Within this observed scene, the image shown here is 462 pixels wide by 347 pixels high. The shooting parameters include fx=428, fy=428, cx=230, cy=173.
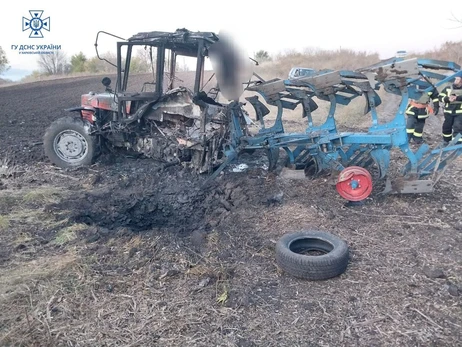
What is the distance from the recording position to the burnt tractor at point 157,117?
6.73m

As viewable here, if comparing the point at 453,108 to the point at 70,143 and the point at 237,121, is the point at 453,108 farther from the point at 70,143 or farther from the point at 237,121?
the point at 70,143

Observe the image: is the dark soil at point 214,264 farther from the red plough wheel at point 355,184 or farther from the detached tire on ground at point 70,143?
the detached tire on ground at point 70,143

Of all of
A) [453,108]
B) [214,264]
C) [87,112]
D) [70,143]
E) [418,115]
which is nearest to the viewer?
[214,264]

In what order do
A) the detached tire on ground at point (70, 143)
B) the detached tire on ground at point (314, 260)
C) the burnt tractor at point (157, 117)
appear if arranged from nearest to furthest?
the detached tire on ground at point (314, 260)
the burnt tractor at point (157, 117)
the detached tire on ground at point (70, 143)

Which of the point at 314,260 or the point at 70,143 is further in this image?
the point at 70,143

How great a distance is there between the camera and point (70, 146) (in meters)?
7.70

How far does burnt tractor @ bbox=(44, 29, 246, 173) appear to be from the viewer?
673 cm

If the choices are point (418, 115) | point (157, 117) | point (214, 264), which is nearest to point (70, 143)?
point (157, 117)

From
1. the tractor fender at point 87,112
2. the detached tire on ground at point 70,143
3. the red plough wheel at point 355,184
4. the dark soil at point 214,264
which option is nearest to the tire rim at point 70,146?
the detached tire on ground at point 70,143

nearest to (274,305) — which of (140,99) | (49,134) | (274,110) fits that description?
(140,99)

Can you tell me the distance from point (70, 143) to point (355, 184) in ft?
16.5

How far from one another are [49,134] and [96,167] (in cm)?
103

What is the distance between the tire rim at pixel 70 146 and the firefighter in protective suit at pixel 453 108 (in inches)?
278

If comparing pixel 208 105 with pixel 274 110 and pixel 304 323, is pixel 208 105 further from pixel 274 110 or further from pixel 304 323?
pixel 274 110
